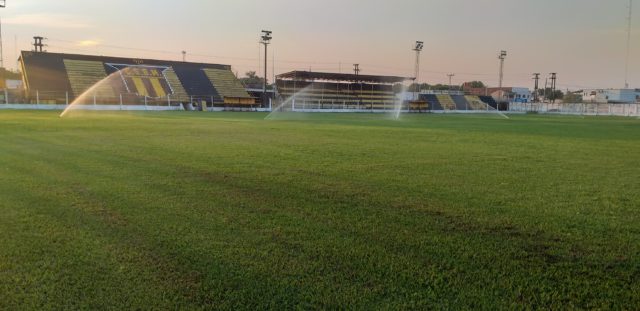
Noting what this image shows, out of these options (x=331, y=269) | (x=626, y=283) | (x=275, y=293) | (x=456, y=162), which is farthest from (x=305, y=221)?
(x=456, y=162)

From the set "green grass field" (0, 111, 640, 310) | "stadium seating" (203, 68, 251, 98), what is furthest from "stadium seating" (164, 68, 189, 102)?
"green grass field" (0, 111, 640, 310)

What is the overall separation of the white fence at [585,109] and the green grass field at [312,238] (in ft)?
213

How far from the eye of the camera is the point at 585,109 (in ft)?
221

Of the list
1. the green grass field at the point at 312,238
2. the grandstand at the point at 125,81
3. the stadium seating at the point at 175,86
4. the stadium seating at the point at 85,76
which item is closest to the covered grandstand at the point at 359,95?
the grandstand at the point at 125,81

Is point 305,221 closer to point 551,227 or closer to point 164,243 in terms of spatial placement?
point 164,243

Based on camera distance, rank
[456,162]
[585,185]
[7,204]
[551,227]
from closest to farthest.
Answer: [551,227] < [7,204] < [585,185] < [456,162]

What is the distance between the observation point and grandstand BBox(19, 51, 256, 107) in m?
47.3

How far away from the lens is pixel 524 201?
580 centimetres

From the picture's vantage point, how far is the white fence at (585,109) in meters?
61.3

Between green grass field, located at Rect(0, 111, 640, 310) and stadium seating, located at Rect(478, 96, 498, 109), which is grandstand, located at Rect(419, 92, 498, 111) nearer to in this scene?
stadium seating, located at Rect(478, 96, 498, 109)

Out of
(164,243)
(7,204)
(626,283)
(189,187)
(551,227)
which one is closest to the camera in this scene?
(626,283)

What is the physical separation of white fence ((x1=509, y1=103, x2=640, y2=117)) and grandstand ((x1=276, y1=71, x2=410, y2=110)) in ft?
72.4

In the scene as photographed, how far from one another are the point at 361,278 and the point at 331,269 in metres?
0.25

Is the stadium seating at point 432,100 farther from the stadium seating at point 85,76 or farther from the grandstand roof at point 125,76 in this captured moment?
the stadium seating at point 85,76
